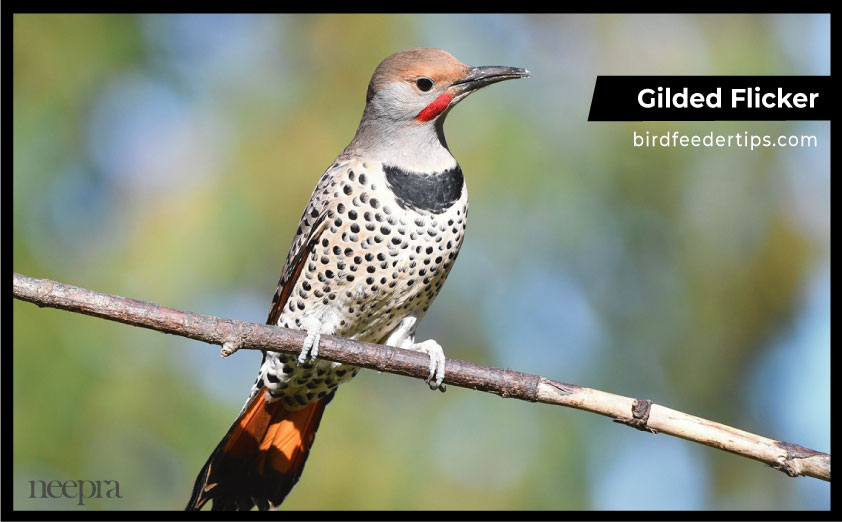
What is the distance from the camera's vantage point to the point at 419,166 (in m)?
3.94

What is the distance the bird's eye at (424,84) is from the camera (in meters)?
3.97

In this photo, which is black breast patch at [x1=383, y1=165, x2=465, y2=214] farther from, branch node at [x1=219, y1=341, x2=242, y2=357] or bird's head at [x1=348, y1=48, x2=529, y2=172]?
branch node at [x1=219, y1=341, x2=242, y2=357]

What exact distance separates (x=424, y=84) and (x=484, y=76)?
269 mm

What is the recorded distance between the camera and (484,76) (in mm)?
3914

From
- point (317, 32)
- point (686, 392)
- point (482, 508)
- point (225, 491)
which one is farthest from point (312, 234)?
point (686, 392)

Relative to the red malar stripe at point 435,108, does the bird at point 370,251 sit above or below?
below

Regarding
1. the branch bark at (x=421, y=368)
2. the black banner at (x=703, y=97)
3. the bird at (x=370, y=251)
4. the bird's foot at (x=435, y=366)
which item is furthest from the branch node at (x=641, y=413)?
the black banner at (x=703, y=97)

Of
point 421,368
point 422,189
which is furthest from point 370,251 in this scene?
point 421,368

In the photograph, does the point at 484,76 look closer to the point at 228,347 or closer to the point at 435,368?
the point at 435,368

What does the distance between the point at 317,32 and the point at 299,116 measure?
2.71 ft

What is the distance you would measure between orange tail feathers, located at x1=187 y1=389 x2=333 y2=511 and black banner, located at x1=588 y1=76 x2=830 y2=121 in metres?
2.88

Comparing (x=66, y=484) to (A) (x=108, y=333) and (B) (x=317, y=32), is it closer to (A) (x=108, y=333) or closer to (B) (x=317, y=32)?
(A) (x=108, y=333)

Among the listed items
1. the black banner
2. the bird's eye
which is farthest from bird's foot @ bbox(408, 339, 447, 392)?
the black banner

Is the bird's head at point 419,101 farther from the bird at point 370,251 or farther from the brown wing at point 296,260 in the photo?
the brown wing at point 296,260
